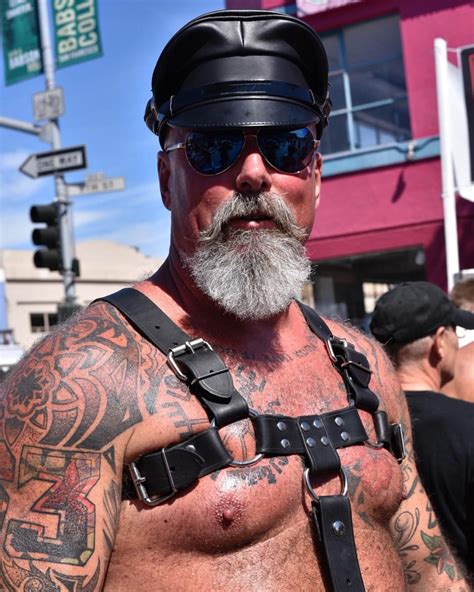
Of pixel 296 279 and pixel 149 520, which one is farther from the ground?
pixel 296 279

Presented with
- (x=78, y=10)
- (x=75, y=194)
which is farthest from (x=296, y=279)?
(x=78, y=10)

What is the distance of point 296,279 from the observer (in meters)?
2.31

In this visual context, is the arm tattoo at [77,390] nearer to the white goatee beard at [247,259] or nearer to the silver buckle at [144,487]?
the silver buckle at [144,487]

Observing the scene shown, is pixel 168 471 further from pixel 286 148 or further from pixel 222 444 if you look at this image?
pixel 286 148

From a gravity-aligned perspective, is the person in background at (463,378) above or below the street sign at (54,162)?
below

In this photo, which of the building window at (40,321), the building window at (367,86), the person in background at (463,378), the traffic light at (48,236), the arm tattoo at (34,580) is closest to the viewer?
the arm tattoo at (34,580)

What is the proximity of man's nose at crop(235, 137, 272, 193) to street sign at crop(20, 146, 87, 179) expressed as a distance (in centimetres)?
825

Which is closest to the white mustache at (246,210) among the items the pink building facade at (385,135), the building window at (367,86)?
the pink building facade at (385,135)

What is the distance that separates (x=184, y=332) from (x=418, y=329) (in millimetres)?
1801

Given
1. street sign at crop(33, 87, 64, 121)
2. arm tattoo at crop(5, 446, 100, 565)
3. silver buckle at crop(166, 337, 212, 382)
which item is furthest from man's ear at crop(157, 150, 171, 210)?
street sign at crop(33, 87, 64, 121)

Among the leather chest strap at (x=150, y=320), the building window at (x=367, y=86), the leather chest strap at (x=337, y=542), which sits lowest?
the leather chest strap at (x=337, y=542)

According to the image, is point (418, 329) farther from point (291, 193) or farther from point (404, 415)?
point (291, 193)

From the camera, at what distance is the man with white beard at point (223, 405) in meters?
1.82

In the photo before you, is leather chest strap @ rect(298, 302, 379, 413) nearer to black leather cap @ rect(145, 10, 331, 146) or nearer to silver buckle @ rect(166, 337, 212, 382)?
silver buckle @ rect(166, 337, 212, 382)
